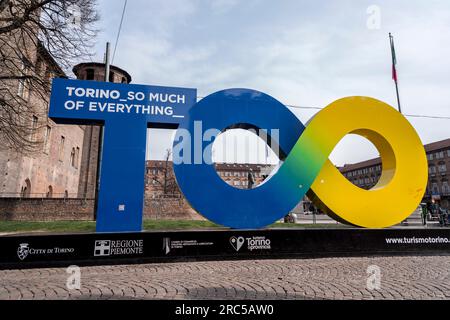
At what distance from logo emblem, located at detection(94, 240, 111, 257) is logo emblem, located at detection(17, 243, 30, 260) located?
4.73ft

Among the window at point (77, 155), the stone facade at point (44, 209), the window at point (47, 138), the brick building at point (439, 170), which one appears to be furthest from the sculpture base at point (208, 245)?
the brick building at point (439, 170)

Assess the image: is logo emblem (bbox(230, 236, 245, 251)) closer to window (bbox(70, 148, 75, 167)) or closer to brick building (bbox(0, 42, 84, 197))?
brick building (bbox(0, 42, 84, 197))

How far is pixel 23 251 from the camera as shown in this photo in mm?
6277

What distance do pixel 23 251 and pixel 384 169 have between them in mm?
10780

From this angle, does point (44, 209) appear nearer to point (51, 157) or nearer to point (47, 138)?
point (51, 157)

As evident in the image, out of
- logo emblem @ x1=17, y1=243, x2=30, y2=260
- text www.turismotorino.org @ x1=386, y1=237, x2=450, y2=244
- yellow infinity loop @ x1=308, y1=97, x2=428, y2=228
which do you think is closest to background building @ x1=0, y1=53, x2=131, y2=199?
logo emblem @ x1=17, y1=243, x2=30, y2=260

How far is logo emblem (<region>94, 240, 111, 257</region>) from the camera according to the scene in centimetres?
663

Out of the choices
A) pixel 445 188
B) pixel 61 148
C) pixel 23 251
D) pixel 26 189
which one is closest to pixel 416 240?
pixel 23 251

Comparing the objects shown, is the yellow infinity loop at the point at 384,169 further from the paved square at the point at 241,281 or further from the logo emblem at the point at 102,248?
the logo emblem at the point at 102,248

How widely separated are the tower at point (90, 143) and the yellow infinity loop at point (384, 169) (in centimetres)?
3045

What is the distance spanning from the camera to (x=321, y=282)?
5203 mm

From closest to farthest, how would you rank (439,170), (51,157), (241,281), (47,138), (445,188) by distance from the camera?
(241,281), (47,138), (51,157), (445,188), (439,170)
